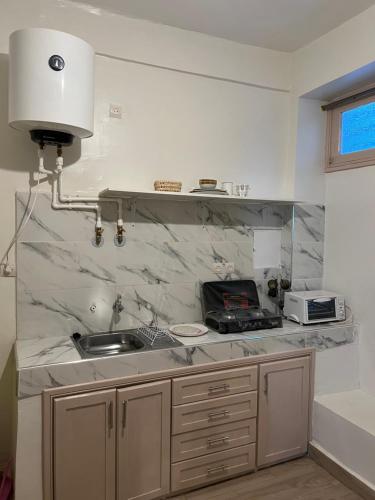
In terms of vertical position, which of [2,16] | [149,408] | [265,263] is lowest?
[149,408]

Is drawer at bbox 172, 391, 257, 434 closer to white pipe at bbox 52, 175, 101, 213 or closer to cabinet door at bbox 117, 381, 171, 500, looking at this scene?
cabinet door at bbox 117, 381, 171, 500

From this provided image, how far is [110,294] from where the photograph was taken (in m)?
2.39

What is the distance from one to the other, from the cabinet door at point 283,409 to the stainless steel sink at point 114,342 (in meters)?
0.67

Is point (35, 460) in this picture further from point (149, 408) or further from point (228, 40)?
point (228, 40)

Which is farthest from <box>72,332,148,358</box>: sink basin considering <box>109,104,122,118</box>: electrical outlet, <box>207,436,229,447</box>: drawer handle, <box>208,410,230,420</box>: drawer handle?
<box>109,104,122,118</box>: electrical outlet

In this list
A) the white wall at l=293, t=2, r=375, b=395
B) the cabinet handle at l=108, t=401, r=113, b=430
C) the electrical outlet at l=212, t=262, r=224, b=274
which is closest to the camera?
the cabinet handle at l=108, t=401, r=113, b=430

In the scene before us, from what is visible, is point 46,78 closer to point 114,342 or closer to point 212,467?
point 114,342

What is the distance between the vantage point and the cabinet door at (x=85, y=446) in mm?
1796

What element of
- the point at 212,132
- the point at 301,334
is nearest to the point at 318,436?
the point at 301,334

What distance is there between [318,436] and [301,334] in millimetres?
689

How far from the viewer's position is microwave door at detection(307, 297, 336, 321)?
2.61 metres

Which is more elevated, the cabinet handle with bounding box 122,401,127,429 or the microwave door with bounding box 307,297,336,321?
the microwave door with bounding box 307,297,336,321

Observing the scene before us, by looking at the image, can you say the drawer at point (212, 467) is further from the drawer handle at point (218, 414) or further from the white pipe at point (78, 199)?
the white pipe at point (78, 199)

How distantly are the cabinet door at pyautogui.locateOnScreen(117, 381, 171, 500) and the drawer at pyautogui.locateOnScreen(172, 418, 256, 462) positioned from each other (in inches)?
2.9
